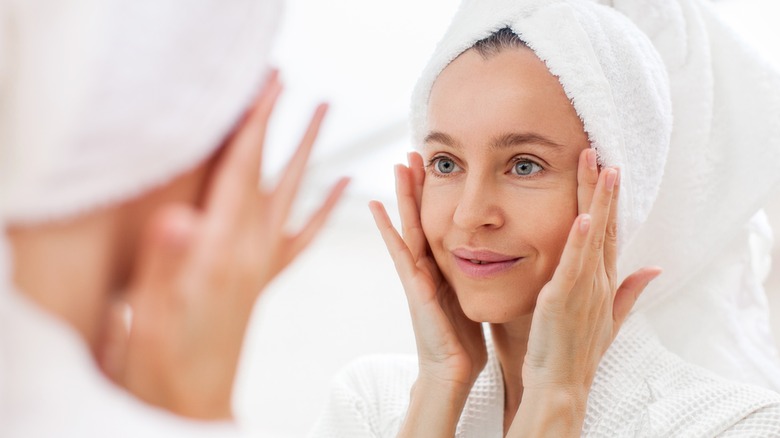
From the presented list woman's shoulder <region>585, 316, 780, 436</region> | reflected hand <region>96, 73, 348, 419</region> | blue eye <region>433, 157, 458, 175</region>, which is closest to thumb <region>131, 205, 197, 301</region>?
reflected hand <region>96, 73, 348, 419</region>

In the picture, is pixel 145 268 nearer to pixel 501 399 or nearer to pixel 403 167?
pixel 403 167

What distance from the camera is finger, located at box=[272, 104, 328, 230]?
17.1 inches

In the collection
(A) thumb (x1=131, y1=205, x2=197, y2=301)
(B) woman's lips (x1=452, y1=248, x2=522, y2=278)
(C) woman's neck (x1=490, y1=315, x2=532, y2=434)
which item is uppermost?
(A) thumb (x1=131, y1=205, x2=197, y2=301)

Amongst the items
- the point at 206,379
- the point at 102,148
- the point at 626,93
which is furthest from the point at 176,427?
the point at 626,93

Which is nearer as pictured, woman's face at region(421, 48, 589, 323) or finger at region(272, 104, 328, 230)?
finger at region(272, 104, 328, 230)

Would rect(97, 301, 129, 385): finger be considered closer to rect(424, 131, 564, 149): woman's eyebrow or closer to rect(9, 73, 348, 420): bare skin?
rect(9, 73, 348, 420): bare skin

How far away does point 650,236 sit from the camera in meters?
1.13

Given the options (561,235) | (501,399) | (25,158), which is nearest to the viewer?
(25,158)

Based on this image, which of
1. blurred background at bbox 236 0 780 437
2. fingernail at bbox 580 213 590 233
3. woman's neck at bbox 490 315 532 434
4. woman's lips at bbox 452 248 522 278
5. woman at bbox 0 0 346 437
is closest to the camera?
woman at bbox 0 0 346 437

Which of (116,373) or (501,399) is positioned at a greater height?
(116,373)

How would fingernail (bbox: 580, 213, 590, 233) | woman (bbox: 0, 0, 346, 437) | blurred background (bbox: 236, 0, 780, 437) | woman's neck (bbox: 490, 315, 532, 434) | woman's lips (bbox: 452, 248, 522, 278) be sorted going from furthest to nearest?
woman's neck (bbox: 490, 315, 532, 434) → woman's lips (bbox: 452, 248, 522, 278) → fingernail (bbox: 580, 213, 590, 233) → blurred background (bbox: 236, 0, 780, 437) → woman (bbox: 0, 0, 346, 437)

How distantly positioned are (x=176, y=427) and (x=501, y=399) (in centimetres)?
75

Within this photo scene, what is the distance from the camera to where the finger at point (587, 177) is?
2.94 feet

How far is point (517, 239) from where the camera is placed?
93 centimetres
